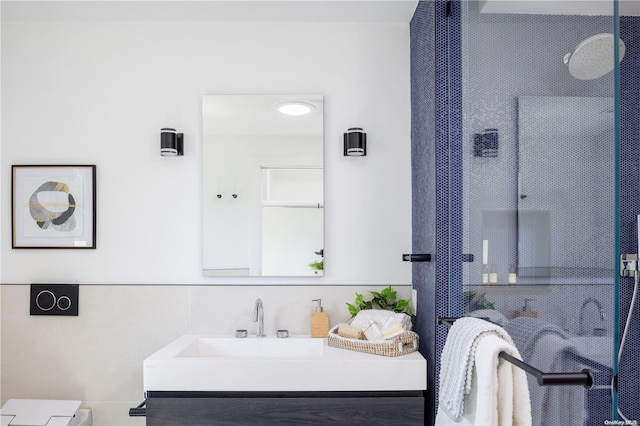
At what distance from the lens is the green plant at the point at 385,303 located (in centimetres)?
231

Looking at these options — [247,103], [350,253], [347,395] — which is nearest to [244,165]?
[247,103]

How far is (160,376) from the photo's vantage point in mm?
1910

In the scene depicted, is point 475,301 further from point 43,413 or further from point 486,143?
point 43,413

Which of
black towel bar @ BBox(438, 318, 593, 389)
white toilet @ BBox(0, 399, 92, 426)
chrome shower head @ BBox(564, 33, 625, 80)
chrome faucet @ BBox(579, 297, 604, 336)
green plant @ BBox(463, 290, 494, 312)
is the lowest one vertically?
white toilet @ BBox(0, 399, 92, 426)

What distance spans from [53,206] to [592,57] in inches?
94.8

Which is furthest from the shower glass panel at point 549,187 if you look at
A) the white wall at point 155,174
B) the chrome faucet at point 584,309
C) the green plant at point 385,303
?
the white wall at point 155,174

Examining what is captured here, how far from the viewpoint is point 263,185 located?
2434 millimetres

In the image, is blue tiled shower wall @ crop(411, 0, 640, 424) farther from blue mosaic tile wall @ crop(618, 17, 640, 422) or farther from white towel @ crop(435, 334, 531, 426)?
white towel @ crop(435, 334, 531, 426)

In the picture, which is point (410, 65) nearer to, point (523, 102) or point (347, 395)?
point (523, 102)

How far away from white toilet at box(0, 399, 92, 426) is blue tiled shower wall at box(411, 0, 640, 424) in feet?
5.32

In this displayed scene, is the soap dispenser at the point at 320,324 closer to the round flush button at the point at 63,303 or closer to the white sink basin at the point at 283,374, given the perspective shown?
the white sink basin at the point at 283,374

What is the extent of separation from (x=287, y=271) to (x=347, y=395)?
0.71 meters

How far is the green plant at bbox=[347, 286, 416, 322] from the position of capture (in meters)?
2.31

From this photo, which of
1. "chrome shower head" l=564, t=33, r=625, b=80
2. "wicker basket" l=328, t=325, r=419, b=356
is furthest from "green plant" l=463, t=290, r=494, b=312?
"chrome shower head" l=564, t=33, r=625, b=80
